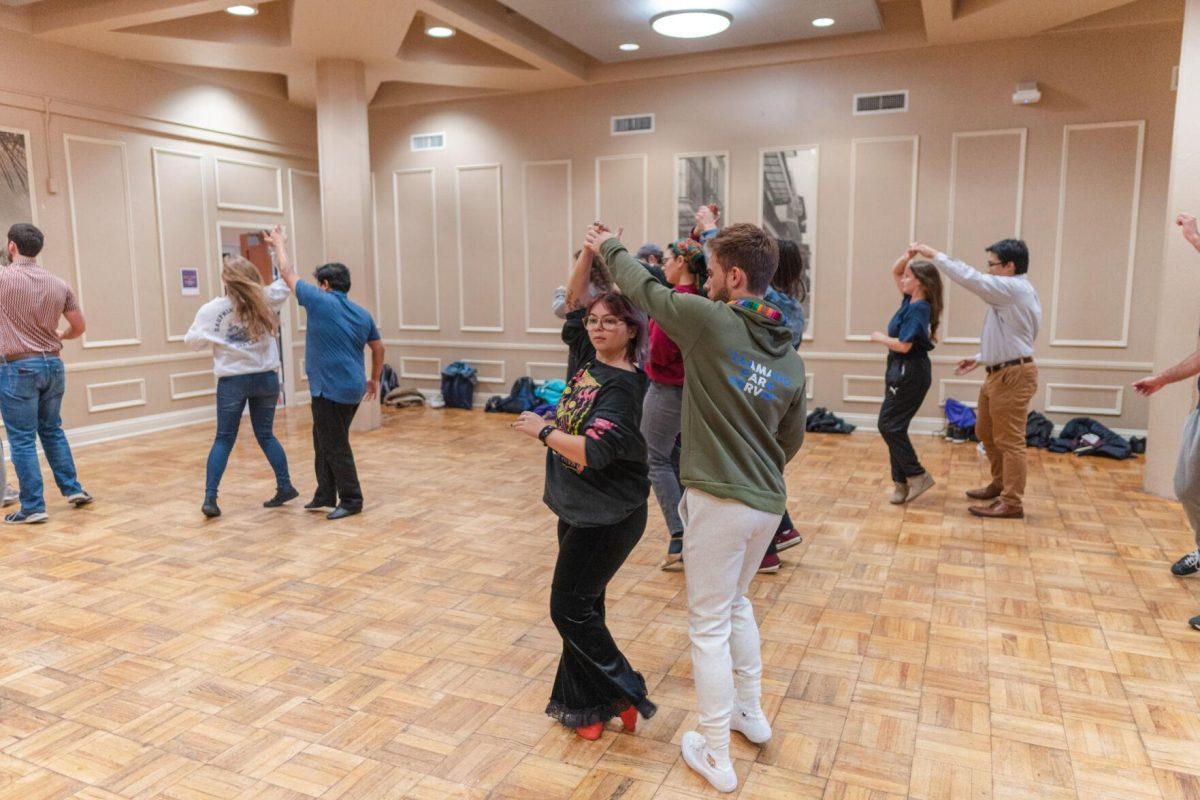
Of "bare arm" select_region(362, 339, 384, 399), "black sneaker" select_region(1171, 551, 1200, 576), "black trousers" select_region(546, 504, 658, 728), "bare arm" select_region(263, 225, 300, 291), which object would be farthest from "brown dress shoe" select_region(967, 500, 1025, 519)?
"bare arm" select_region(263, 225, 300, 291)

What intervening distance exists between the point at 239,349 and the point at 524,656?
2.68m

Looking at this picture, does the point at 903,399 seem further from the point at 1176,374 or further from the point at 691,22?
the point at 691,22

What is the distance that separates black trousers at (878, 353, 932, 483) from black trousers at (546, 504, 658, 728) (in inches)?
112

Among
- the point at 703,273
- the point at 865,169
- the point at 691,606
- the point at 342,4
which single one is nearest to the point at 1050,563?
the point at 703,273

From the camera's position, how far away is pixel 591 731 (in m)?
2.47

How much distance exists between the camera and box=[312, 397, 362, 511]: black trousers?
4.62 m

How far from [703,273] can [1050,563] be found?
7.96 feet

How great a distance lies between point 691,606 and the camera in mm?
2154

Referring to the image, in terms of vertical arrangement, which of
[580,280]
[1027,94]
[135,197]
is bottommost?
[580,280]

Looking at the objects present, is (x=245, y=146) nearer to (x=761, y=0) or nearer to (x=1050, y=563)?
(x=761, y=0)

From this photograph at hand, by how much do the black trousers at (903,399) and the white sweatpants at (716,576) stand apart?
9.57ft

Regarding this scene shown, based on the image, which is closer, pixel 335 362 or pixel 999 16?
pixel 335 362

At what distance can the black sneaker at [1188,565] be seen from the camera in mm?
3775

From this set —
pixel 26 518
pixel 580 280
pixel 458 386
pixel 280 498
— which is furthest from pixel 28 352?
pixel 458 386
